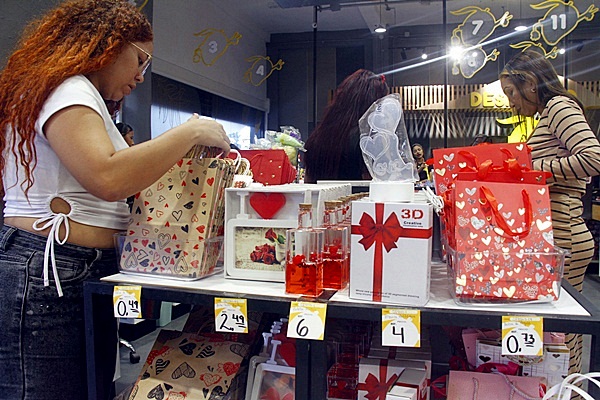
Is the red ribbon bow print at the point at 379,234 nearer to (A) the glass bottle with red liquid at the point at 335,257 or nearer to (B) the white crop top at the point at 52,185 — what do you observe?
(A) the glass bottle with red liquid at the point at 335,257

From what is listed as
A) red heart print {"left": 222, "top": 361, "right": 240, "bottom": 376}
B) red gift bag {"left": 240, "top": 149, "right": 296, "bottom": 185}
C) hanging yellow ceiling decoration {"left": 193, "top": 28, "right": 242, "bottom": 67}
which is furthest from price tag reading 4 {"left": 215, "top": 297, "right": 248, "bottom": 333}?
hanging yellow ceiling decoration {"left": 193, "top": 28, "right": 242, "bottom": 67}

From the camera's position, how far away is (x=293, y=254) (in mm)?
1171

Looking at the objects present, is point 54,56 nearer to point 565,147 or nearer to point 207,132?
point 207,132

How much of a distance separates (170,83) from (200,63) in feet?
1.95

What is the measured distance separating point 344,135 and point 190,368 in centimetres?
137

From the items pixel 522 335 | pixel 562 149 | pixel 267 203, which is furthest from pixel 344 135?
pixel 522 335

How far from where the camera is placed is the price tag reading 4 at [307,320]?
1081 millimetres

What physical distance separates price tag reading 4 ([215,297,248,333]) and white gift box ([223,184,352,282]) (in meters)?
0.15

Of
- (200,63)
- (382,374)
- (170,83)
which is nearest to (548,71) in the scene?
(382,374)

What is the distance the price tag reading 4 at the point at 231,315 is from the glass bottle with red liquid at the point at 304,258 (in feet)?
0.36

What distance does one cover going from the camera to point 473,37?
5.95 metres

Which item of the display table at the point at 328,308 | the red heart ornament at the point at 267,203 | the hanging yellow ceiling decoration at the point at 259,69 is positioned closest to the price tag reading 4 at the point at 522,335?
the display table at the point at 328,308

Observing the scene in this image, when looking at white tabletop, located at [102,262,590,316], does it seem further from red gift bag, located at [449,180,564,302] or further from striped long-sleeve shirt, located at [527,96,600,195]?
striped long-sleeve shirt, located at [527,96,600,195]

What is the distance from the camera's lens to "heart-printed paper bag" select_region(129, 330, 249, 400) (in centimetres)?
134
